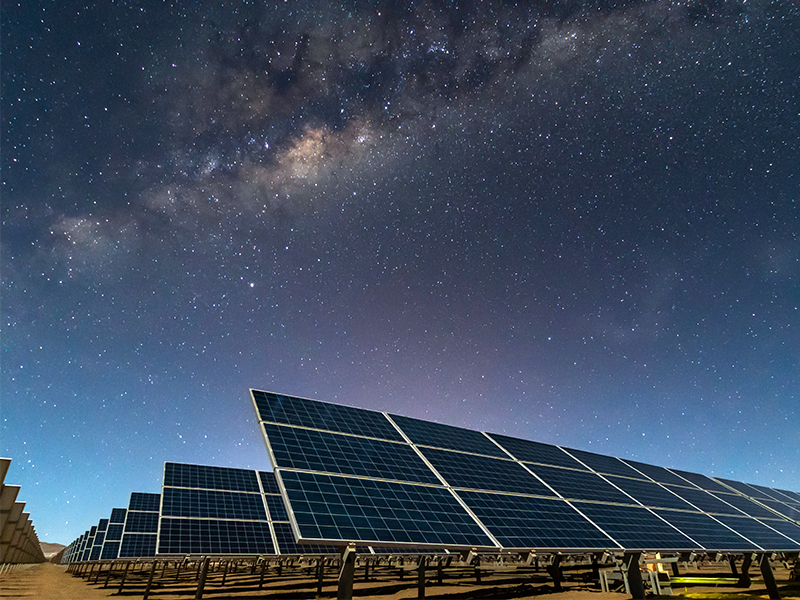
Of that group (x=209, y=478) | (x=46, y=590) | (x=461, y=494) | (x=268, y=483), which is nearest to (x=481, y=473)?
(x=461, y=494)

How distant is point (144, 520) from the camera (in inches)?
1614

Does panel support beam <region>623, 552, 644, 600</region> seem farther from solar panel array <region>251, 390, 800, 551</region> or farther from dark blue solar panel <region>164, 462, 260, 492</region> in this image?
dark blue solar panel <region>164, 462, 260, 492</region>

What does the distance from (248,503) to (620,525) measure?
91.2 ft

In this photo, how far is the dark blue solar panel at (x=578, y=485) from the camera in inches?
843

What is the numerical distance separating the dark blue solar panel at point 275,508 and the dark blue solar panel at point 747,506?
35349 millimetres

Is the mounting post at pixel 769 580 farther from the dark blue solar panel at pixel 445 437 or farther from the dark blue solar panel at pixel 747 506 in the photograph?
the dark blue solar panel at pixel 445 437

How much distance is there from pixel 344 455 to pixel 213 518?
64.1ft

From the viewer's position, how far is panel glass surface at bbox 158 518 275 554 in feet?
77.3

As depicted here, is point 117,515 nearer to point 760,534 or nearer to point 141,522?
point 141,522

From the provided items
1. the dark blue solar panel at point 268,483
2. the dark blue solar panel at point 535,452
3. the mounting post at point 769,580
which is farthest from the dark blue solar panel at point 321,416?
the mounting post at point 769,580

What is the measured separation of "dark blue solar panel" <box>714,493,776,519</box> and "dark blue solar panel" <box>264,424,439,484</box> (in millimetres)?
29578

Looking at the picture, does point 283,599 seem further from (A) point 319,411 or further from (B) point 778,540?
(B) point 778,540

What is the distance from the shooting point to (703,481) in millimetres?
37188

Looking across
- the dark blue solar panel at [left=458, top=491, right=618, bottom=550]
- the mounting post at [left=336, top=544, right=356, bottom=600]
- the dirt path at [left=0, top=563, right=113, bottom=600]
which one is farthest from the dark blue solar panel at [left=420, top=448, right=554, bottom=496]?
the dirt path at [left=0, top=563, right=113, bottom=600]
